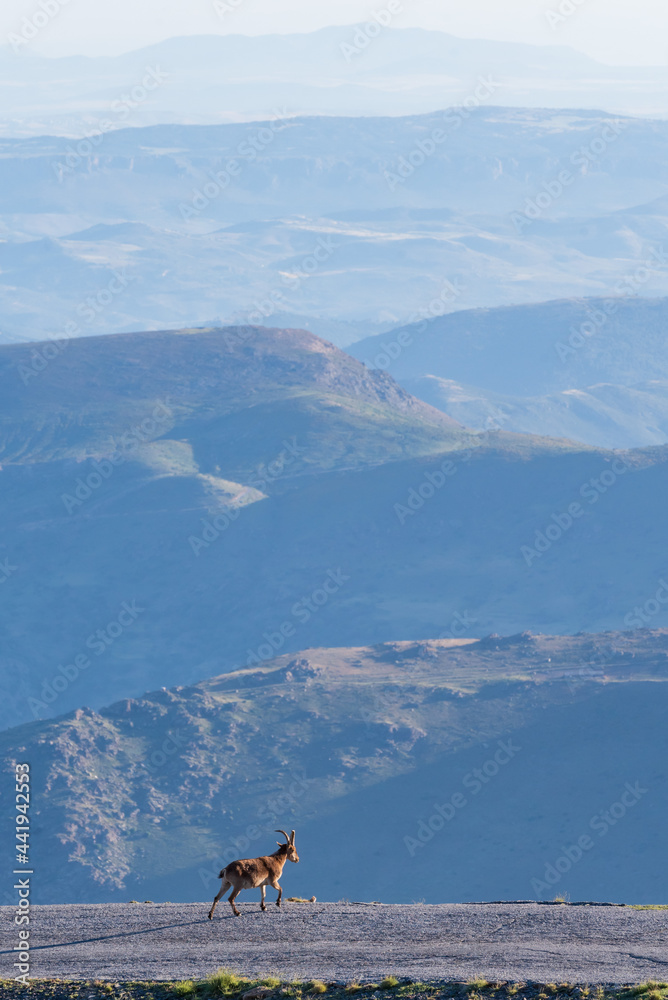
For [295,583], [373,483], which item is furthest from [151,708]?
[373,483]

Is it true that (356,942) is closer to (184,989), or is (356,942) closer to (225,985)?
(225,985)

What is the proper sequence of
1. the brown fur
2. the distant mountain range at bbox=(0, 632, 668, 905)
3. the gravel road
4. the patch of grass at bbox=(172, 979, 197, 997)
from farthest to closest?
1. the distant mountain range at bbox=(0, 632, 668, 905)
2. the brown fur
3. the gravel road
4. the patch of grass at bbox=(172, 979, 197, 997)

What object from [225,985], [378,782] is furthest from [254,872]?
[378,782]

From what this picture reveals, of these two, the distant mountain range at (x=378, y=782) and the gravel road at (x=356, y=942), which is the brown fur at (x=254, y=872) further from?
the distant mountain range at (x=378, y=782)

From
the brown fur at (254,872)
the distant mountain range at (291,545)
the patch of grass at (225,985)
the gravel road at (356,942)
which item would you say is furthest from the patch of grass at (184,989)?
the distant mountain range at (291,545)

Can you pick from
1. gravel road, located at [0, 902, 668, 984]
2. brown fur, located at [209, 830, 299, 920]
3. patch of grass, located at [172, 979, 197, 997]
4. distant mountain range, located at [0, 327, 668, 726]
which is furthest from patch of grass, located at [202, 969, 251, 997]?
distant mountain range, located at [0, 327, 668, 726]

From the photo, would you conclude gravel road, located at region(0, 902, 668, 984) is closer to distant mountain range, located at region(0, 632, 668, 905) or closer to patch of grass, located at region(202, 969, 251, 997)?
patch of grass, located at region(202, 969, 251, 997)
